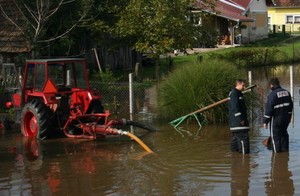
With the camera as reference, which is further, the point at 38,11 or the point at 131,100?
the point at 38,11

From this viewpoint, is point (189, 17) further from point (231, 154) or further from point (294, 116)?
point (231, 154)

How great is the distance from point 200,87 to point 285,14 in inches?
2342

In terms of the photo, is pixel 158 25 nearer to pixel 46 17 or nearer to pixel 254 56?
pixel 46 17

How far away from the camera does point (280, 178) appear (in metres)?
9.87

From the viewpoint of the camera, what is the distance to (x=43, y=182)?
394 inches

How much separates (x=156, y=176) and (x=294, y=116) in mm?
7706

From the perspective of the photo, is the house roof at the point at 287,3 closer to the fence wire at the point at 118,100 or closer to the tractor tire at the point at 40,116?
the fence wire at the point at 118,100

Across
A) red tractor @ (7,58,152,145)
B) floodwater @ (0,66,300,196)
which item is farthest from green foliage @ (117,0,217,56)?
floodwater @ (0,66,300,196)

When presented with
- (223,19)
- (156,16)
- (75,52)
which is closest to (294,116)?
(156,16)

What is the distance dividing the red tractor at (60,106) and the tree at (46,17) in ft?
17.6

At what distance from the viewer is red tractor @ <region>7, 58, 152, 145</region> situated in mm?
14008

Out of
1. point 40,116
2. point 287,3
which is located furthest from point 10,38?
point 287,3

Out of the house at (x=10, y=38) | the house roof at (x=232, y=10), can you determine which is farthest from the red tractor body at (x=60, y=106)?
the house roof at (x=232, y=10)

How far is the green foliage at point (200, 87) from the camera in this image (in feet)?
52.1
